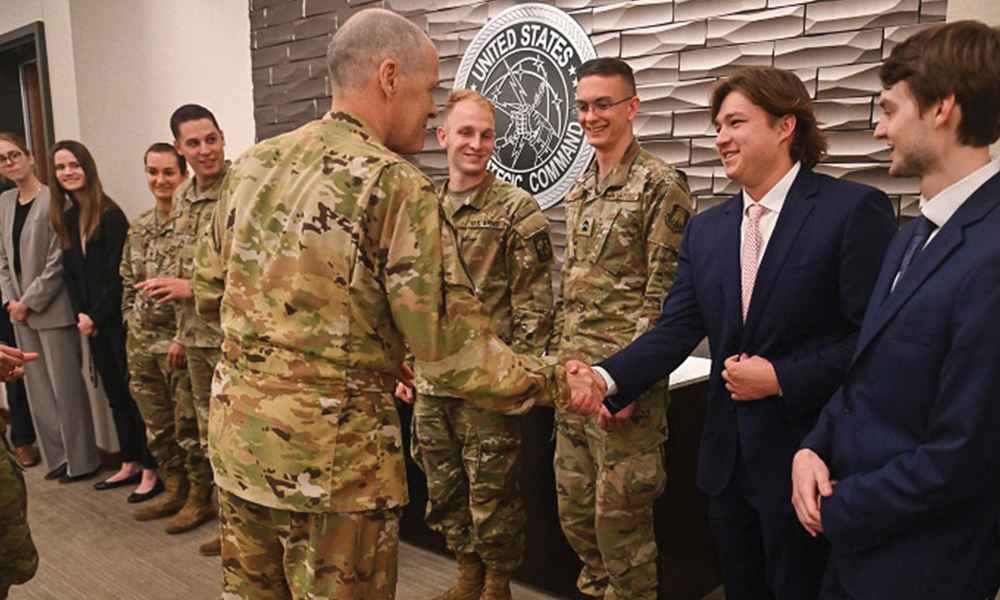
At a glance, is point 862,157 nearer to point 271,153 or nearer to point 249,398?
point 271,153

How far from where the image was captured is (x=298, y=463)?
137 cm

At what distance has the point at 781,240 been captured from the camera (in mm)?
1635

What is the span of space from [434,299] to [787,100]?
0.98 meters

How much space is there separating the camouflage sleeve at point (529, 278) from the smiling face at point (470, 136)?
24 cm

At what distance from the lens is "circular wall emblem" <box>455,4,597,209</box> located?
295cm

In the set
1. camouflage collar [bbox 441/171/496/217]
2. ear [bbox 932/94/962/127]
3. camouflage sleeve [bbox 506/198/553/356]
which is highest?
ear [bbox 932/94/962/127]

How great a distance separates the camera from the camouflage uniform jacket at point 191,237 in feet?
10.2

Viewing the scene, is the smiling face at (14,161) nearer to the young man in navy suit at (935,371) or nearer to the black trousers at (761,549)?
the black trousers at (761,549)

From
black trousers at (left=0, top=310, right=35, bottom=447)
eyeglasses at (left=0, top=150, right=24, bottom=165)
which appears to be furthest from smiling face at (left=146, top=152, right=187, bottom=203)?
black trousers at (left=0, top=310, right=35, bottom=447)

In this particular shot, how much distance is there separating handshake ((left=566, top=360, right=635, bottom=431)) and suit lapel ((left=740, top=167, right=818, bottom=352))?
0.42 meters

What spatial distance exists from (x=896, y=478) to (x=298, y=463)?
1030mm

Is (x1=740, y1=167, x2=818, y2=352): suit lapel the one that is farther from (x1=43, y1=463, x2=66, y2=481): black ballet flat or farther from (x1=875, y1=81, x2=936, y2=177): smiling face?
(x1=43, y1=463, x2=66, y2=481): black ballet flat

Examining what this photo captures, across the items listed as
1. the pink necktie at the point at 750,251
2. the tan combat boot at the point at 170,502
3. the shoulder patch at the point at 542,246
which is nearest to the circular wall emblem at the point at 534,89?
the shoulder patch at the point at 542,246

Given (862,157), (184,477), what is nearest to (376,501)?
(862,157)
